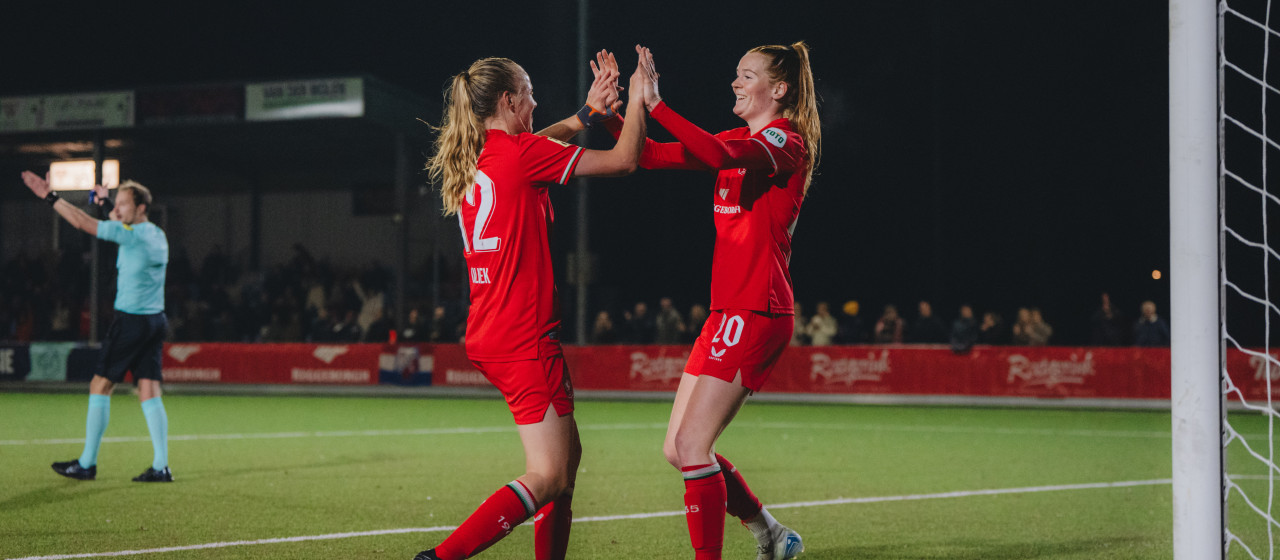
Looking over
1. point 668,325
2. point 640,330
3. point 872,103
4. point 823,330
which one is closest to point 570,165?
point 823,330

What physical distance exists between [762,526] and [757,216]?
1454mm

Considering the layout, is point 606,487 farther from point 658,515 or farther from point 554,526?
point 554,526

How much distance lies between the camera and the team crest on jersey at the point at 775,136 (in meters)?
4.29

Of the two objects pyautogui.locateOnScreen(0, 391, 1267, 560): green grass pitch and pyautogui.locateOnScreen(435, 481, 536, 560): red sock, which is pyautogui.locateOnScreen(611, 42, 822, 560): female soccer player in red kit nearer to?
pyautogui.locateOnScreen(435, 481, 536, 560): red sock

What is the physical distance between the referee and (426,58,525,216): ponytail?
15.5ft

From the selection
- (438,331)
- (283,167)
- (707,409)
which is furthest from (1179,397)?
(283,167)

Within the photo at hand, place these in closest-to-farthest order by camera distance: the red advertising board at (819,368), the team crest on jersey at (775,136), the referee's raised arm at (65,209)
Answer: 1. the team crest on jersey at (775,136)
2. the referee's raised arm at (65,209)
3. the red advertising board at (819,368)

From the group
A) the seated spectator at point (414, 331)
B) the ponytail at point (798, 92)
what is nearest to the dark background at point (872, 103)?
the seated spectator at point (414, 331)

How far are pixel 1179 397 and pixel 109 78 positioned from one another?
29.5 metres

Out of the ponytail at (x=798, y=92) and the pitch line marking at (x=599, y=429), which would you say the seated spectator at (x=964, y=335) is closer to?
the pitch line marking at (x=599, y=429)

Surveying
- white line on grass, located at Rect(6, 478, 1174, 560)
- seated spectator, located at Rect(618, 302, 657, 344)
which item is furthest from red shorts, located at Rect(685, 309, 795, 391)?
seated spectator, located at Rect(618, 302, 657, 344)

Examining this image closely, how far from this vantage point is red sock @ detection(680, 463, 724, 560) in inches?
169

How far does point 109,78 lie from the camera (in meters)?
27.9

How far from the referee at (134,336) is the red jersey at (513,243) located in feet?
16.1
